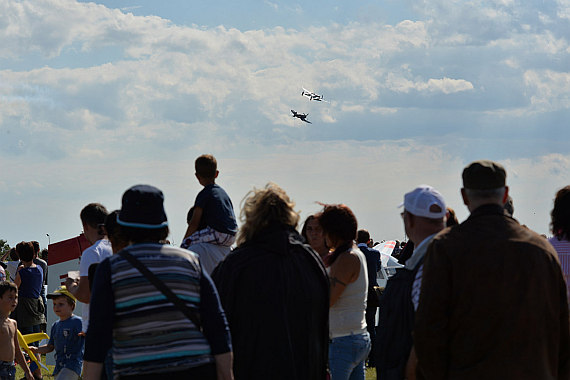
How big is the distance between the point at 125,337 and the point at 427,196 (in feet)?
6.07

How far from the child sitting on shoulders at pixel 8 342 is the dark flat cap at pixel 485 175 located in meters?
5.66

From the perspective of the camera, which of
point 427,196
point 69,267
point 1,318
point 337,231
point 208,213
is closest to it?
point 427,196

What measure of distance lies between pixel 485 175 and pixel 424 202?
1.84 ft

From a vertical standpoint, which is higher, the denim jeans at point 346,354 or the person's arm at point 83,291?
the person's arm at point 83,291

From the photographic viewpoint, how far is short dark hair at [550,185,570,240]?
579 centimetres

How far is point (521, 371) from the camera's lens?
12.9 feet

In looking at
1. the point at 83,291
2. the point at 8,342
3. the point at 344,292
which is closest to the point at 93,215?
the point at 83,291

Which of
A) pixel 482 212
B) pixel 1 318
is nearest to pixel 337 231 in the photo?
pixel 482 212

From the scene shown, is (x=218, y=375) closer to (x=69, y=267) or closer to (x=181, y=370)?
(x=181, y=370)

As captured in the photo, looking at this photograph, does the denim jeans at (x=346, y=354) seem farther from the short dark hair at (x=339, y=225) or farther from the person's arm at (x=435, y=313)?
the person's arm at (x=435, y=313)

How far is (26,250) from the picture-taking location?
11977mm

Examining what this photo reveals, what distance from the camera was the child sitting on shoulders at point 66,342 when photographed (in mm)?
7734

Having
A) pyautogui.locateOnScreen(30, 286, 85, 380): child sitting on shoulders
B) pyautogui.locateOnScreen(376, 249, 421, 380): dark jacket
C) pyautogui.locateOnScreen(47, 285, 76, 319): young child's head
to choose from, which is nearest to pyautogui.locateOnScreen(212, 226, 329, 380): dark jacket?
pyautogui.locateOnScreen(376, 249, 421, 380): dark jacket

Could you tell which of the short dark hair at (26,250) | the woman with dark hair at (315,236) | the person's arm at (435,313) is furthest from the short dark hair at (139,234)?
the short dark hair at (26,250)
